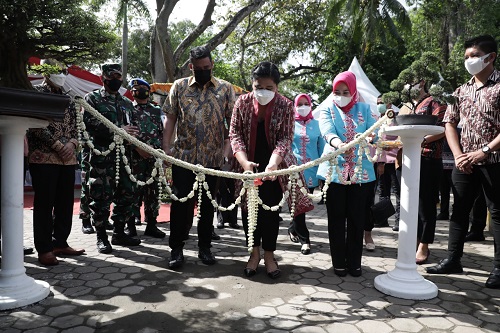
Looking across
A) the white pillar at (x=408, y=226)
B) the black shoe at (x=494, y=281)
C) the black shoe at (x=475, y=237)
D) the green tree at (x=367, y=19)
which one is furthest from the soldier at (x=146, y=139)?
the green tree at (x=367, y=19)

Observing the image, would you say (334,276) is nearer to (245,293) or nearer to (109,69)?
(245,293)

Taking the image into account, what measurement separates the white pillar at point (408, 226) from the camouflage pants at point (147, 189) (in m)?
2.60

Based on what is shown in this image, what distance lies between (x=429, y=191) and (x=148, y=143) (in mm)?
3013

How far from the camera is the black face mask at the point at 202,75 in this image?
336 cm

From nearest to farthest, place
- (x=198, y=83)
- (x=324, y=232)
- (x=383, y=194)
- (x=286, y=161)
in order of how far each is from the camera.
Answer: (x=286, y=161)
(x=198, y=83)
(x=324, y=232)
(x=383, y=194)

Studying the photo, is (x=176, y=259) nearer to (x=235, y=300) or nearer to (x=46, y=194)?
(x=235, y=300)

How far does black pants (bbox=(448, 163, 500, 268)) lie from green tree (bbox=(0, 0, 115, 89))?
4313 mm

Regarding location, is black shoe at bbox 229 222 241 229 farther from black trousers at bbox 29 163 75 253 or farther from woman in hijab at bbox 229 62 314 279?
black trousers at bbox 29 163 75 253

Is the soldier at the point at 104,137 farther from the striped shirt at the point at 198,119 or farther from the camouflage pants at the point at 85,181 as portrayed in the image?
the striped shirt at the point at 198,119

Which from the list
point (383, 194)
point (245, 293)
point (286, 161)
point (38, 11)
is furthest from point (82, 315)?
point (383, 194)

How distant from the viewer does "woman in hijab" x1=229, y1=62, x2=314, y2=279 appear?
303 cm

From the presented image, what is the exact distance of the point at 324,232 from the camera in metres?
5.04

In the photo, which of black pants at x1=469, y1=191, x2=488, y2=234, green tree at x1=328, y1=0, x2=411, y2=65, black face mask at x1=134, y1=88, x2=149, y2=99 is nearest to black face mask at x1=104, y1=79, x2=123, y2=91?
black face mask at x1=134, y1=88, x2=149, y2=99

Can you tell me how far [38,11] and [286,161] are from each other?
3.16m
